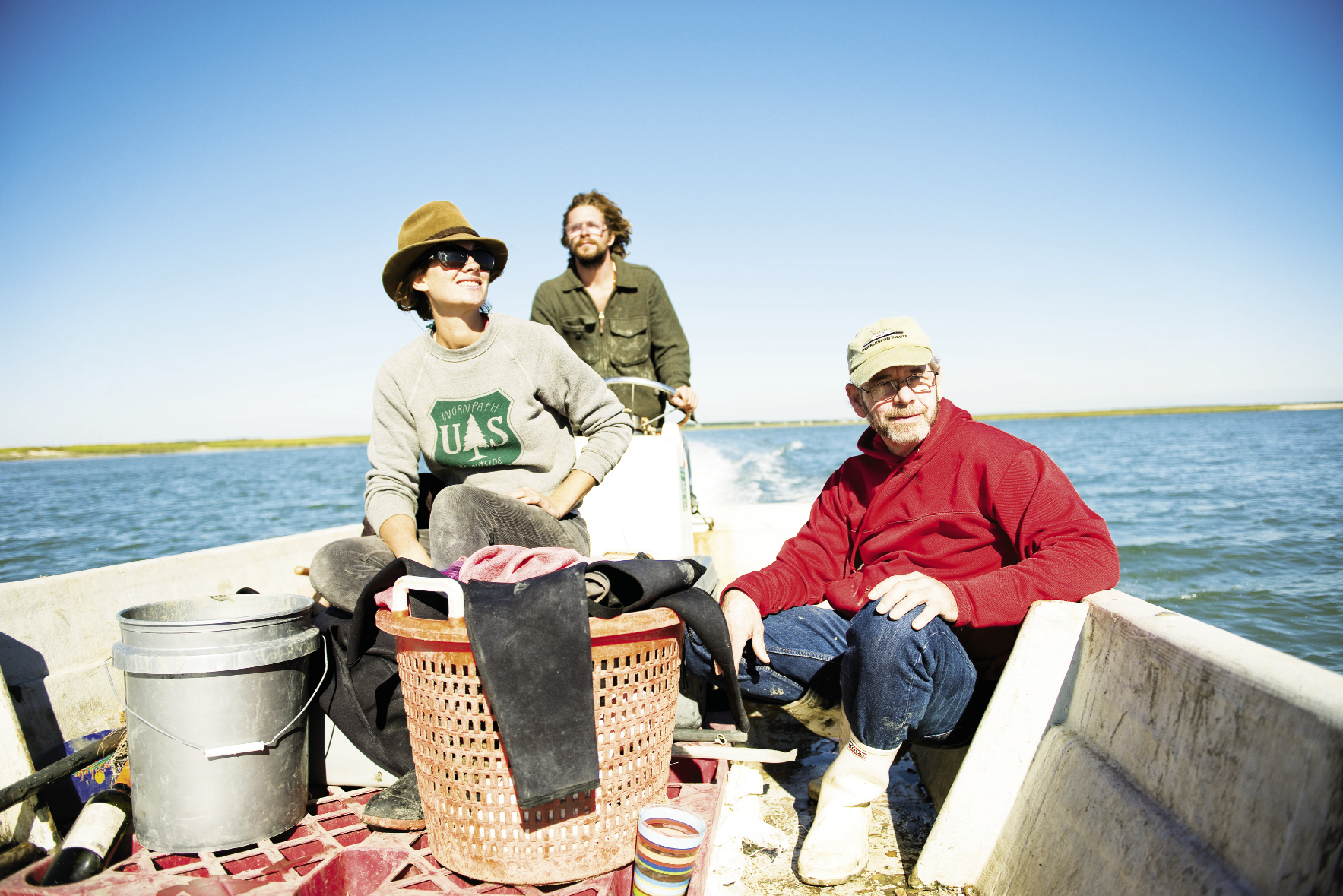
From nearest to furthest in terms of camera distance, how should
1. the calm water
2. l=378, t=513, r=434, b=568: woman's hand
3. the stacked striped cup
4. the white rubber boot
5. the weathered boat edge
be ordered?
the weathered boat edge, the stacked striped cup, the white rubber boot, l=378, t=513, r=434, b=568: woman's hand, the calm water

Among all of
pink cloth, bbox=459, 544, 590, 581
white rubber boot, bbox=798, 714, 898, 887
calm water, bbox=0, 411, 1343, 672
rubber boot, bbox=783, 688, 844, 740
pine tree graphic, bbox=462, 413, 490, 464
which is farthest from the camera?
calm water, bbox=0, 411, 1343, 672

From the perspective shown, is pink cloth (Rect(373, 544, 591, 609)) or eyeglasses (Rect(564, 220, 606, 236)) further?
eyeglasses (Rect(564, 220, 606, 236))

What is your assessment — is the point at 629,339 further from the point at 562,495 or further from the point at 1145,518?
the point at 1145,518

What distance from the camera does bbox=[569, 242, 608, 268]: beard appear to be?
431 centimetres

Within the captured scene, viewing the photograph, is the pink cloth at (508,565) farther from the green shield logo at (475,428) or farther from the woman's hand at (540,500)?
the green shield logo at (475,428)

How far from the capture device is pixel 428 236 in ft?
8.72

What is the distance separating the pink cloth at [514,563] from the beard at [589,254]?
283 cm

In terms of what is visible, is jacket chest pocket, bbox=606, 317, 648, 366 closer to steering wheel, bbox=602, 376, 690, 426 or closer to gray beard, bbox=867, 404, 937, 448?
steering wheel, bbox=602, 376, 690, 426

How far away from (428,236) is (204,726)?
1.68m

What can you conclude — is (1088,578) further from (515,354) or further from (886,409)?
(515,354)

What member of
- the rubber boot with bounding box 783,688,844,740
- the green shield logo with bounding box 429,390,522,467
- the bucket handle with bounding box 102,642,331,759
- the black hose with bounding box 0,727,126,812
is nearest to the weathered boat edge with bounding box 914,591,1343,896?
the rubber boot with bounding box 783,688,844,740

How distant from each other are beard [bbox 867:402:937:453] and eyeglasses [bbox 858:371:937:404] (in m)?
0.03

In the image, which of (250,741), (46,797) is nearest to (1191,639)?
(250,741)

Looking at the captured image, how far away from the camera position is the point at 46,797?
2.16m
